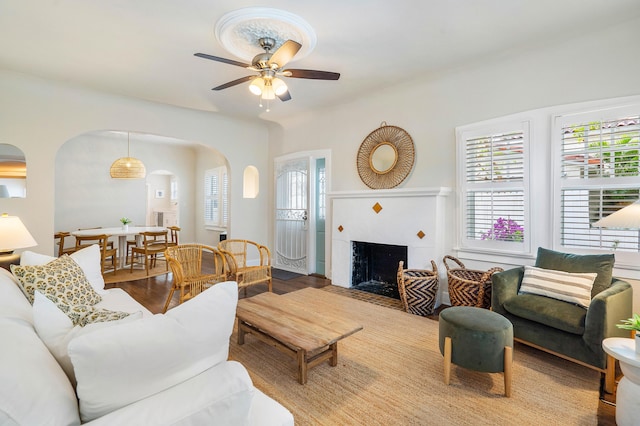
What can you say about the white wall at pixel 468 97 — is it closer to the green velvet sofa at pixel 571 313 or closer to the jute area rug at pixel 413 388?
the green velvet sofa at pixel 571 313

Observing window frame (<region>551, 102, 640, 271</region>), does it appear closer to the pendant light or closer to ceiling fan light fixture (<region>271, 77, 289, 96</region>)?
ceiling fan light fixture (<region>271, 77, 289, 96</region>)

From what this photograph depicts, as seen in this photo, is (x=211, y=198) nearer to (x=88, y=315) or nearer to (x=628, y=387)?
(x=88, y=315)

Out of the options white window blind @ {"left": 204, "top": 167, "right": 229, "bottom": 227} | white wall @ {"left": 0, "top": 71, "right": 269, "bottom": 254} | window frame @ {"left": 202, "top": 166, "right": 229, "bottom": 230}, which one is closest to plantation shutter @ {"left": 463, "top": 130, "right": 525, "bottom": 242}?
white wall @ {"left": 0, "top": 71, "right": 269, "bottom": 254}

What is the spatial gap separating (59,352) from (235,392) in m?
0.65

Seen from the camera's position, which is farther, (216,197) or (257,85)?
(216,197)

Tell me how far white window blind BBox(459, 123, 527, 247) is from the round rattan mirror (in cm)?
75

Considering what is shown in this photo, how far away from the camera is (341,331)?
89.1 inches

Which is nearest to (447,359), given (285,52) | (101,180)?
(285,52)

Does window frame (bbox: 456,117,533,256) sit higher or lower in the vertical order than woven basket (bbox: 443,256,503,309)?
higher

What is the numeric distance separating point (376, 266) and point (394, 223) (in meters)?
0.96

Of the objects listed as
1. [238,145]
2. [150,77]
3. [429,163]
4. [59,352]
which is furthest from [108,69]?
[429,163]

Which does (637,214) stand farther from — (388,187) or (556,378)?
(388,187)

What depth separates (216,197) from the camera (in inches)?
324

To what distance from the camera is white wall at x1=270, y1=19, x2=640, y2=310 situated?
9.56ft
